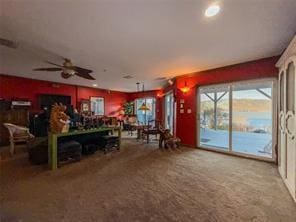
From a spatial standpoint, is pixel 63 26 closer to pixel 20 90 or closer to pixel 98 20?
pixel 98 20

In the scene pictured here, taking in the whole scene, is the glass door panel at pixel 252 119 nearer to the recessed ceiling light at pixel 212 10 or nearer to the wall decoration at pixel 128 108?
the recessed ceiling light at pixel 212 10

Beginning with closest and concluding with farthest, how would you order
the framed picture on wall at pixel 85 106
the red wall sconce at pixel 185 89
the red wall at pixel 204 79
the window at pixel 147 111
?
the red wall at pixel 204 79, the red wall sconce at pixel 185 89, the framed picture on wall at pixel 85 106, the window at pixel 147 111

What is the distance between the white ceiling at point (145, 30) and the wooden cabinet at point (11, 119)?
2253 mm

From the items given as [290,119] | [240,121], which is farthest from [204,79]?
[290,119]

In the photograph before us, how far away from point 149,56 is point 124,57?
22.9 inches

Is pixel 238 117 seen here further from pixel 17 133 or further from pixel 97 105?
pixel 97 105

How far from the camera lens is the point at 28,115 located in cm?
633

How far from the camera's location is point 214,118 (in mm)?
5461

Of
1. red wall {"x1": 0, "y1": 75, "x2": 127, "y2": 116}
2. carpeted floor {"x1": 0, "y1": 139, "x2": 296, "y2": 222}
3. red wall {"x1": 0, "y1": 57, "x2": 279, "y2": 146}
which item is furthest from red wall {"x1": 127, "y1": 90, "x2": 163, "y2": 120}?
carpeted floor {"x1": 0, "y1": 139, "x2": 296, "y2": 222}

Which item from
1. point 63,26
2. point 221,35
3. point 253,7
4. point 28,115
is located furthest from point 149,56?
point 28,115

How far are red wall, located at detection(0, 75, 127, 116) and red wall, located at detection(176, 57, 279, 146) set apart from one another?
5214mm

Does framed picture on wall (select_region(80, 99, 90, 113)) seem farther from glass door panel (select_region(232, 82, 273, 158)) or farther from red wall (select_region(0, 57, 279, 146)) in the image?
glass door panel (select_region(232, 82, 273, 158))

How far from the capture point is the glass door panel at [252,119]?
4.34 metres

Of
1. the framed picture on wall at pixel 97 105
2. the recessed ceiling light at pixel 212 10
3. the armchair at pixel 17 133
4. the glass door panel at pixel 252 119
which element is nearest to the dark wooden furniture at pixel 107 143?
the armchair at pixel 17 133
